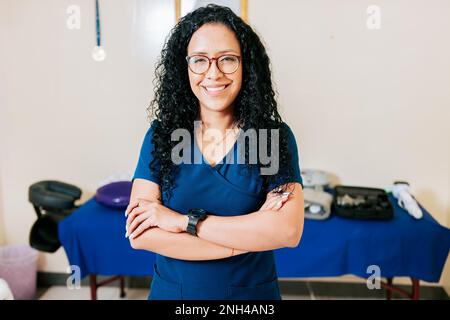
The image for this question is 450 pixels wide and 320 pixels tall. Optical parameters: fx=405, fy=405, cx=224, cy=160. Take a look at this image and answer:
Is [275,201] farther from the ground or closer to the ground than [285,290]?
farther from the ground

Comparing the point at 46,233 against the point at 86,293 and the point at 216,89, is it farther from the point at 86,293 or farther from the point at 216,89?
the point at 216,89

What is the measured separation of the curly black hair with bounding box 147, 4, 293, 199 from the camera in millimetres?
811

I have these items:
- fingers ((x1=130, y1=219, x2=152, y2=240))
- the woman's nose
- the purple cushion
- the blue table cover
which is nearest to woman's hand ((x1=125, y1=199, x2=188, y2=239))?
fingers ((x1=130, y1=219, x2=152, y2=240))

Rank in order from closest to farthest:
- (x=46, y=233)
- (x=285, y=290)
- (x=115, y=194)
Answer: (x=115, y=194)
(x=46, y=233)
(x=285, y=290)

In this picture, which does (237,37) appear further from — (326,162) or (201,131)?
(326,162)

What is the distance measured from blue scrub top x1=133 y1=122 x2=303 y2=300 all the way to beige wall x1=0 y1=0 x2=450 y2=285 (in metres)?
0.33

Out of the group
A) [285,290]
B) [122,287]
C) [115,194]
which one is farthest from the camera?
[285,290]

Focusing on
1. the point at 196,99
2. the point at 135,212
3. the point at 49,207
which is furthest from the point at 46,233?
the point at 196,99

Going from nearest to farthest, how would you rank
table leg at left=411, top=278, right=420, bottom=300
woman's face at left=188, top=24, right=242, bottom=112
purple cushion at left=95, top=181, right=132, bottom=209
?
1. woman's face at left=188, top=24, right=242, bottom=112
2. purple cushion at left=95, top=181, right=132, bottom=209
3. table leg at left=411, top=278, right=420, bottom=300

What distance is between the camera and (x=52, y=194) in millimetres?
1421

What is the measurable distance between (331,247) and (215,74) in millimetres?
994

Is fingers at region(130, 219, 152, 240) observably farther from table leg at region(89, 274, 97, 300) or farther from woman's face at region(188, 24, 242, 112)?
table leg at region(89, 274, 97, 300)

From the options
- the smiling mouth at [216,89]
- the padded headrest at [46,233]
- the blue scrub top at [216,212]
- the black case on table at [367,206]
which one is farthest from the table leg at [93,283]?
the smiling mouth at [216,89]

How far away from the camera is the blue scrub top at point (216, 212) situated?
33.4 inches
